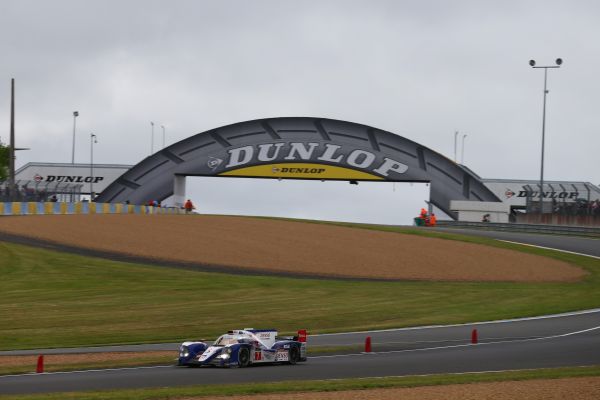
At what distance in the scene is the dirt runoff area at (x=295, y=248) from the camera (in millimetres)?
47562

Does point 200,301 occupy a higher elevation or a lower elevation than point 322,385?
lower

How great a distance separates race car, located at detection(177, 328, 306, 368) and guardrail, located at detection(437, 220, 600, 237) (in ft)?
153

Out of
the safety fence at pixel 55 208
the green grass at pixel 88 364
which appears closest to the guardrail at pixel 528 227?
the safety fence at pixel 55 208

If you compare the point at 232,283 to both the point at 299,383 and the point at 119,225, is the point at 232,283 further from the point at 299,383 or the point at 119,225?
the point at 299,383

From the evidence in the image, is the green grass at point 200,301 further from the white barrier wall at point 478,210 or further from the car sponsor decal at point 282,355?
the white barrier wall at point 478,210

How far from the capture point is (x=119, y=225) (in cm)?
5903

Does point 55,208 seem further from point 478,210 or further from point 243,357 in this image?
point 243,357

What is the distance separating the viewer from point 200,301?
118ft

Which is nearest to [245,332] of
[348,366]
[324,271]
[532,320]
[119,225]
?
[348,366]

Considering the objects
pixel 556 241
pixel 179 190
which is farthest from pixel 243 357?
pixel 179 190

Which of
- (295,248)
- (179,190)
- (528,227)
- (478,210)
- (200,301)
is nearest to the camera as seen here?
(200,301)

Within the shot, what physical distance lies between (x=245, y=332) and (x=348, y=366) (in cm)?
232

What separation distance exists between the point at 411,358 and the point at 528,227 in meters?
49.0

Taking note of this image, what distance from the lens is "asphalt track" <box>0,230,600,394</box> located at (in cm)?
1873
